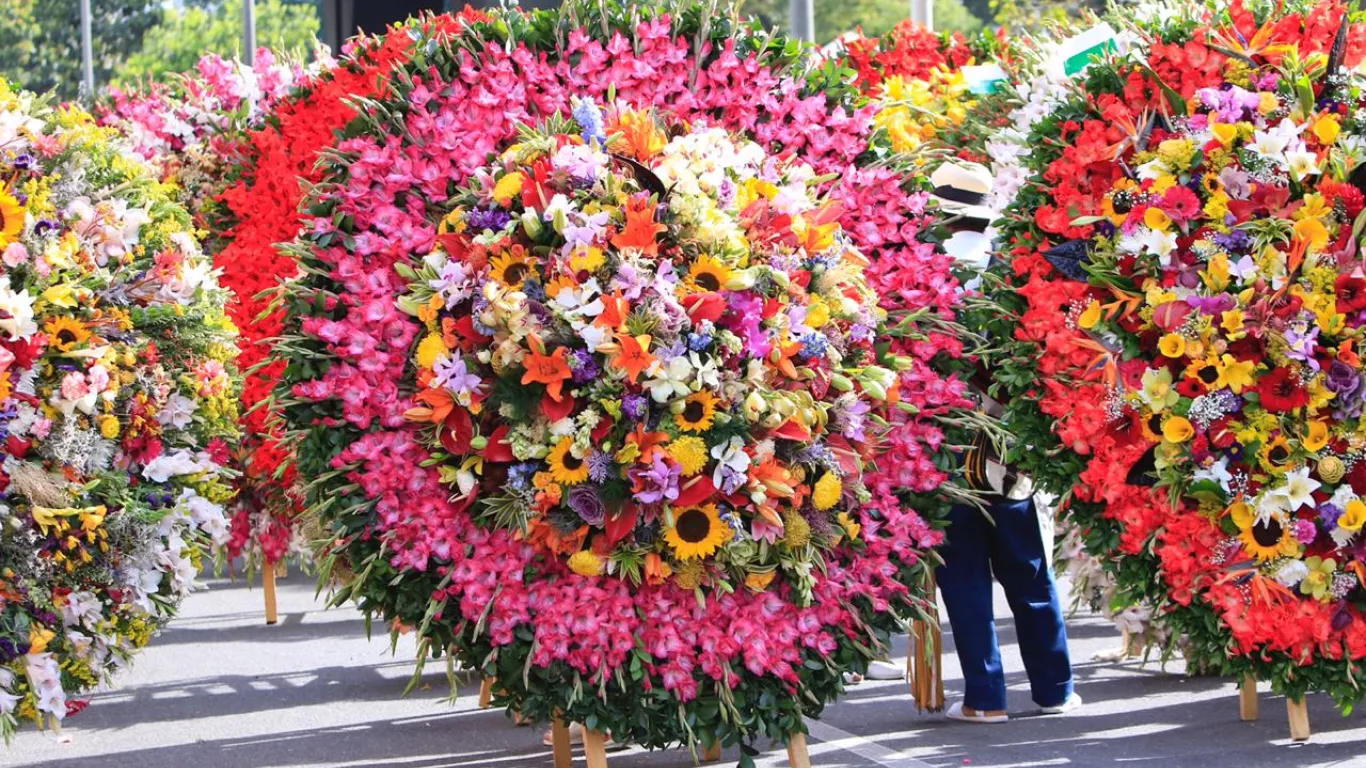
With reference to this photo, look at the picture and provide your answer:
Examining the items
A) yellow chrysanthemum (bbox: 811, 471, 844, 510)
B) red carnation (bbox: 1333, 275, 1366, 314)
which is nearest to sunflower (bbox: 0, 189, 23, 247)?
yellow chrysanthemum (bbox: 811, 471, 844, 510)

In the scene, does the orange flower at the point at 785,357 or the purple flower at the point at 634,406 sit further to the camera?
the orange flower at the point at 785,357

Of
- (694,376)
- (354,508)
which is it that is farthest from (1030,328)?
(354,508)

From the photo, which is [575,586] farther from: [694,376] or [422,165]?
[422,165]

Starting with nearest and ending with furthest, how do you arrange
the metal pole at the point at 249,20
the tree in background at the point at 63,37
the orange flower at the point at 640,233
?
the orange flower at the point at 640,233 → the metal pole at the point at 249,20 → the tree in background at the point at 63,37

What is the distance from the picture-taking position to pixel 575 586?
15.9 ft

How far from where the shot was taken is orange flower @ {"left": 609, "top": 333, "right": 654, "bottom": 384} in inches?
183

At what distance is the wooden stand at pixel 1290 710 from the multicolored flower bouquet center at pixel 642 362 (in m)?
1.54

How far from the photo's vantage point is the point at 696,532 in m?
4.75

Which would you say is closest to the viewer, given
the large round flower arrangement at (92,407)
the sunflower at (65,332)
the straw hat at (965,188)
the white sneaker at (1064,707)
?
the large round flower arrangement at (92,407)

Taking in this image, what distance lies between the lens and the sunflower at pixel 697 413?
15.4 feet

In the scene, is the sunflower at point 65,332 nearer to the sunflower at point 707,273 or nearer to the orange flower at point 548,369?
the orange flower at point 548,369

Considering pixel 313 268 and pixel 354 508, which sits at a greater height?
pixel 313 268

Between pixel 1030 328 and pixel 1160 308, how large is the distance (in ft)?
1.26

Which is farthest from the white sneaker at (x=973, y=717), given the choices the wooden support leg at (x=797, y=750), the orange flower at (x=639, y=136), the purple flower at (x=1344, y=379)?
the orange flower at (x=639, y=136)
